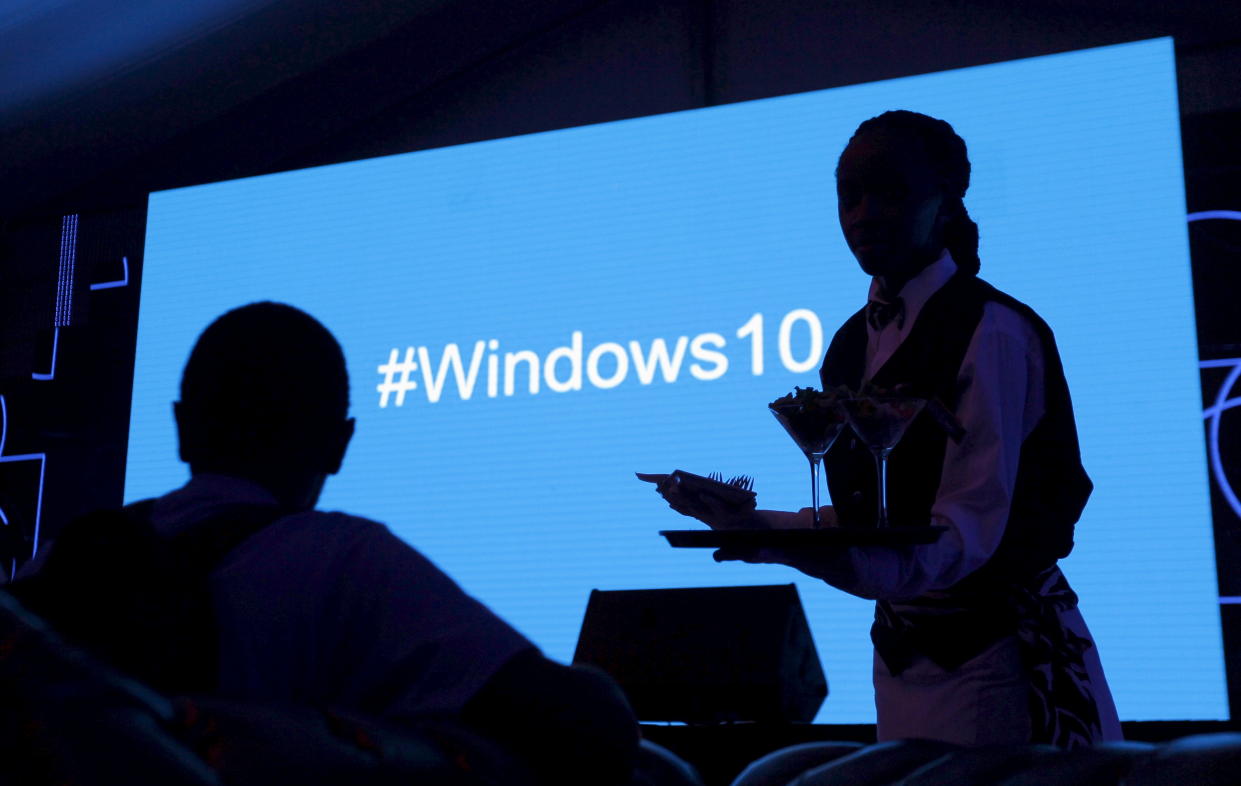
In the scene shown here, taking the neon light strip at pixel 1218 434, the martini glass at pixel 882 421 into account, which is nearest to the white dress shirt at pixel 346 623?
the martini glass at pixel 882 421

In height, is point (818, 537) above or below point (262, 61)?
below

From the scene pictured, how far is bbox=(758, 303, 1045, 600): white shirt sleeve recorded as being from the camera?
55.5 inches

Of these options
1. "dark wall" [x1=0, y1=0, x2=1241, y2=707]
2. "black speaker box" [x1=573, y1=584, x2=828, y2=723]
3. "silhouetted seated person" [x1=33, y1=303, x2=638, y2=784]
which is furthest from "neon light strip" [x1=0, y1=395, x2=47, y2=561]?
"silhouetted seated person" [x1=33, y1=303, x2=638, y2=784]

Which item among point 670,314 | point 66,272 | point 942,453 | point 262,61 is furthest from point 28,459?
point 942,453

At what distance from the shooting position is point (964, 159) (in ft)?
5.74

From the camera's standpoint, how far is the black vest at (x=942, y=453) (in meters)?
1.55

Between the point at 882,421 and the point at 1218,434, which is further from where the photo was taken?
the point at 1218,434

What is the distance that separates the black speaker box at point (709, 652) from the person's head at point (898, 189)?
1.62 feet

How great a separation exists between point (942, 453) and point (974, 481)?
0.13 m

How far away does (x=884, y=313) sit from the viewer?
174 cm

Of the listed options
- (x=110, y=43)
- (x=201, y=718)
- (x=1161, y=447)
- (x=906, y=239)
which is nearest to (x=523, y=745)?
(x=201, y=718)

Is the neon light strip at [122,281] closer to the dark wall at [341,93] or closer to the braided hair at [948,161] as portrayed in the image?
the dark wall at [341,93]

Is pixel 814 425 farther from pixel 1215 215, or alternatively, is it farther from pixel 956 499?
pixel 1215 215

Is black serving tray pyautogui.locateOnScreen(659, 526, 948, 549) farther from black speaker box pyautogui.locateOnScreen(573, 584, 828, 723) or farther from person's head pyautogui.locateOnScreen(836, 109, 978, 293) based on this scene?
person's head pyautogui.locateOnScreen(836, 109, 978, 293)
